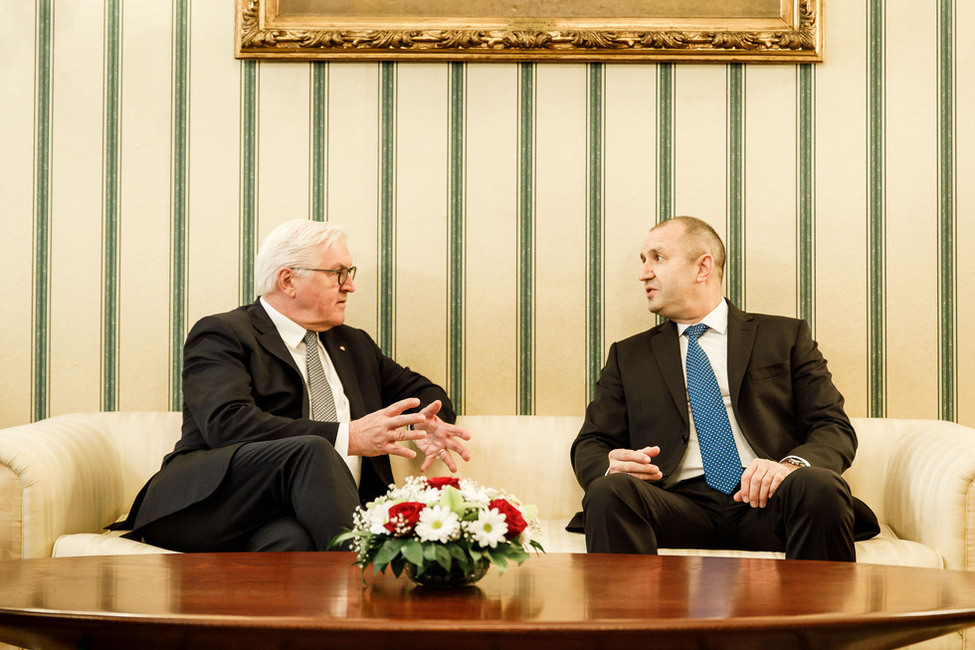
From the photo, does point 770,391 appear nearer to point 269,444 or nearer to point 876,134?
point 876,134

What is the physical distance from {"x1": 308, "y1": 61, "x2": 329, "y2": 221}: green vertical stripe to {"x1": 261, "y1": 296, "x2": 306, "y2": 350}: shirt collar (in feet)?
1.68

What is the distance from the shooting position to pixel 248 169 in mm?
3439

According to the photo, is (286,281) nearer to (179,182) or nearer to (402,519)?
(179,182)

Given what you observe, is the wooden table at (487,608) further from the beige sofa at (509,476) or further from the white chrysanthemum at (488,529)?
the beige sofa at (509,476)

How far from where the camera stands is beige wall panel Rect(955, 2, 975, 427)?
3359 millimetres

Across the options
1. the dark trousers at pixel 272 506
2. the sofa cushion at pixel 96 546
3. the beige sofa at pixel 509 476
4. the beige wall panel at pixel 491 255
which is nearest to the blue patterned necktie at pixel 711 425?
the beige sofa at pixel 509 476

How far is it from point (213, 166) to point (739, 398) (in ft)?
6.36

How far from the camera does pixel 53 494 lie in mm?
2600

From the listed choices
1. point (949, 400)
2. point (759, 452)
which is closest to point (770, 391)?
point (759, 452)

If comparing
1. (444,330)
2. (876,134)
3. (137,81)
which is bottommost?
(444,330)

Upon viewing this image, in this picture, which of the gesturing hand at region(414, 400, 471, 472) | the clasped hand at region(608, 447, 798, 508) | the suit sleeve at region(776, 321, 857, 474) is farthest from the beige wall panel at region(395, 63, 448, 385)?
the suit sleeve at region(776, 321, 857, 474)

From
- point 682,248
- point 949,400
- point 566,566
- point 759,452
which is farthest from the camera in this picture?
point 949,400

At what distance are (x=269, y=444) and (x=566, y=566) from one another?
36.9 inches

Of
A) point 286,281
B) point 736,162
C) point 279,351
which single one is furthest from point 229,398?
point 736,162
